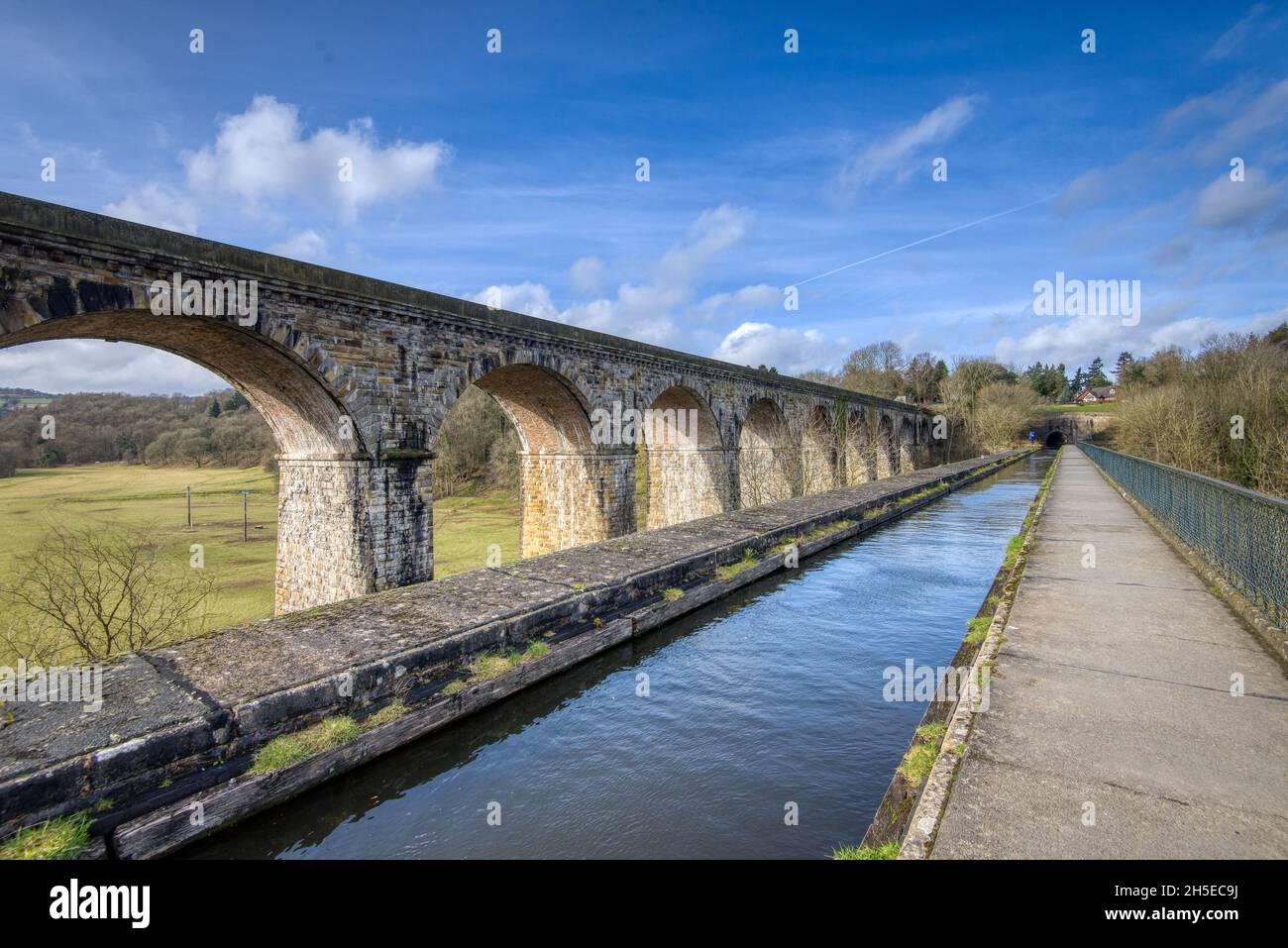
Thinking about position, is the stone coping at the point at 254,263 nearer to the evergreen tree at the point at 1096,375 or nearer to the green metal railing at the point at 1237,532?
the green metal railing at the point at 1237,532

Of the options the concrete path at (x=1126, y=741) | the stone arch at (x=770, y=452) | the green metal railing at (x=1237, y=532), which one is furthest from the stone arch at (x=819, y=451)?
the concrete path at (x=1126, y=741)

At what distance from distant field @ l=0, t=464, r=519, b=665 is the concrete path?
9.29 m

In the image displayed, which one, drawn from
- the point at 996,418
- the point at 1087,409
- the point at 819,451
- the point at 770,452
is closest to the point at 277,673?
the point at 770,452

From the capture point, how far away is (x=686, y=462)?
1927 cm

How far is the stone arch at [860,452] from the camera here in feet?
106

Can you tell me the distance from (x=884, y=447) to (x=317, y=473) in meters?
32.9

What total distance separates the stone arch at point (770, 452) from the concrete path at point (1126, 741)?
16.7 m

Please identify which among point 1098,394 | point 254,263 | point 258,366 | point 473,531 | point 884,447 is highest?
point 1098,394

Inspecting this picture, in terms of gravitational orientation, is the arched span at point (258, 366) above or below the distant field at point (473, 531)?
above

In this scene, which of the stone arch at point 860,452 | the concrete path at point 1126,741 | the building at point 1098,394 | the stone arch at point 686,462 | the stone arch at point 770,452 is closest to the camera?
the concrete path at point 1126,741

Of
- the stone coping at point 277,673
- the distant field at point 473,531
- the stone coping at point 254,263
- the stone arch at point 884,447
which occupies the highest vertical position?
the stone coping at point 254,263

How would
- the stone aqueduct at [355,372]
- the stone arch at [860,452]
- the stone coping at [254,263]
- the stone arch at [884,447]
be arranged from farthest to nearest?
1. the stone arch at [884,447]
2. the stone arch at [860,452]
3. the stone aqueduct at [355,372]
4. the stone coping at [254,263]

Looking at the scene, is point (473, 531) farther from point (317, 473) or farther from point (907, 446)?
point (907, 446)
